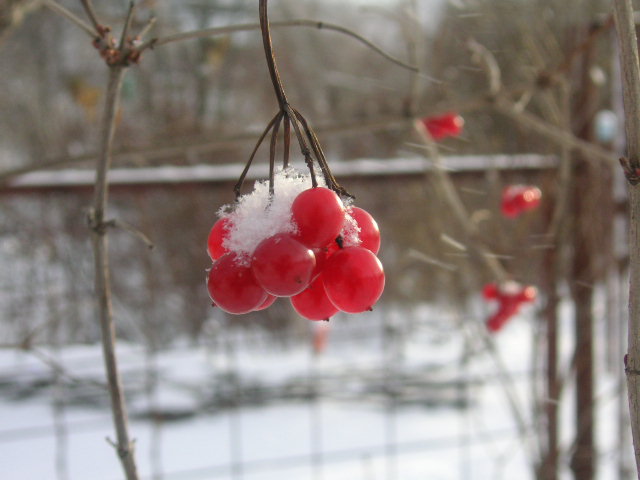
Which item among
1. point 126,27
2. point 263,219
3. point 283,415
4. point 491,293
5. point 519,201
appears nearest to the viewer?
point 263,219

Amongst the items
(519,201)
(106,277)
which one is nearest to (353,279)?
(106,277)

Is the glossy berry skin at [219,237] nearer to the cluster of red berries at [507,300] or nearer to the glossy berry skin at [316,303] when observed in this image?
the glossy berry skin at [316,303]

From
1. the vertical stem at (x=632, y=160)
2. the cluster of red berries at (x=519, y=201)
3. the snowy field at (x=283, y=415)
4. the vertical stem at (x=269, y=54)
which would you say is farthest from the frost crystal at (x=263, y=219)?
the snowy field at (x=283, y=415)

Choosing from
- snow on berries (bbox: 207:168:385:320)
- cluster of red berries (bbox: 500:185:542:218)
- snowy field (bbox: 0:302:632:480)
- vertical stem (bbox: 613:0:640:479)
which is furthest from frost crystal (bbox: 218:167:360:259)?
snowy field (bbox: 0:302:632:480)

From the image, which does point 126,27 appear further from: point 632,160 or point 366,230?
point 632,160

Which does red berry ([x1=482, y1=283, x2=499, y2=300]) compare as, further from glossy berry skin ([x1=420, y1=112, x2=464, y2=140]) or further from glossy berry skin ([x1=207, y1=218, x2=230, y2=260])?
glossy berry skin ([x1=207, y1=218, x2=230, y2=260])

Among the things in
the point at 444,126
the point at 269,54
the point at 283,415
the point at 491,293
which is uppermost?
the point at 444,126
